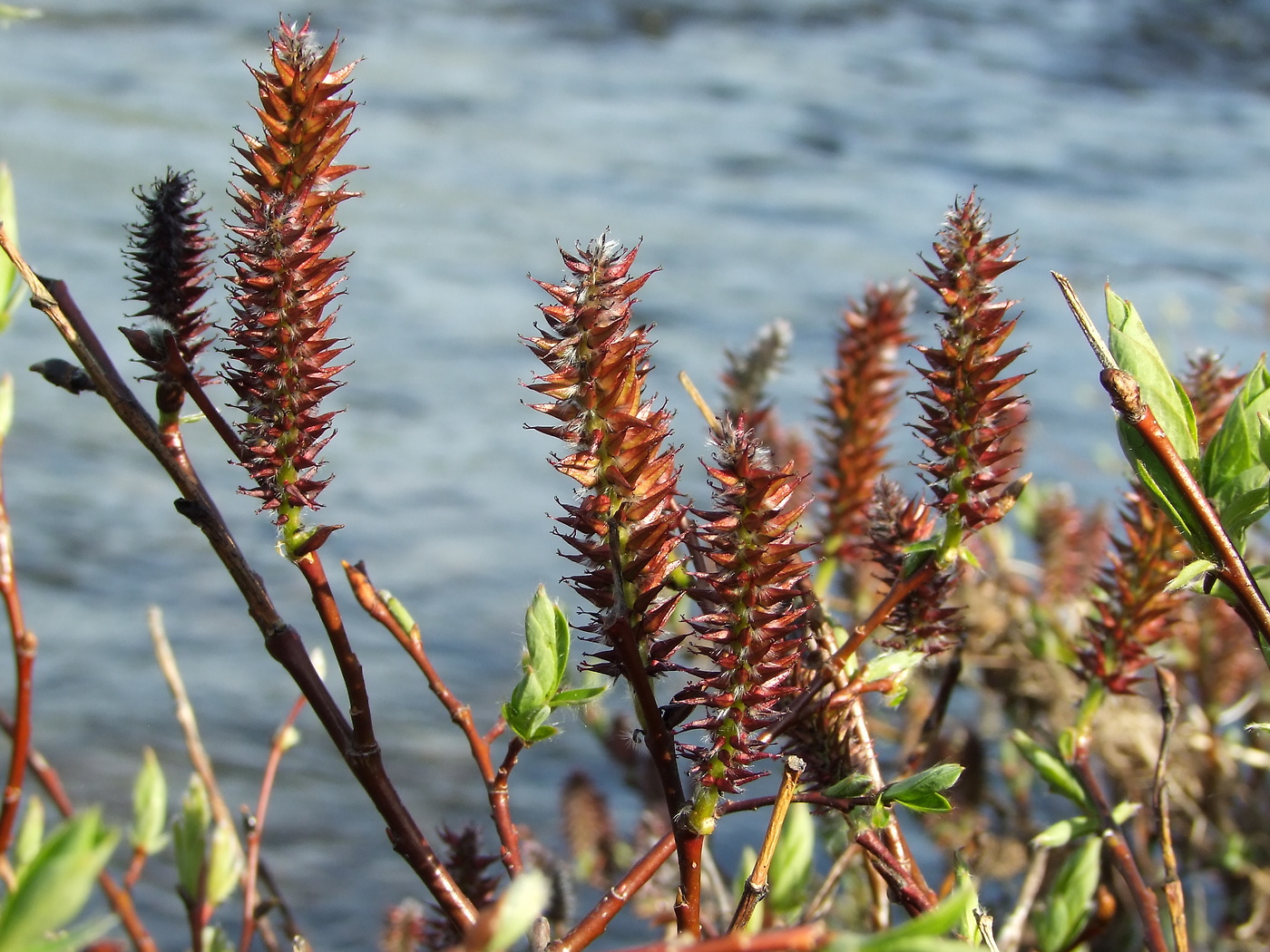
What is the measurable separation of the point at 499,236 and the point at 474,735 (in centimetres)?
759

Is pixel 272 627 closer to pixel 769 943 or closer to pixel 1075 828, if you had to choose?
pixel 769 943

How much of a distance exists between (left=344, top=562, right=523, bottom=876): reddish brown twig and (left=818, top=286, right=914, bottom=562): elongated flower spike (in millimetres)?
910

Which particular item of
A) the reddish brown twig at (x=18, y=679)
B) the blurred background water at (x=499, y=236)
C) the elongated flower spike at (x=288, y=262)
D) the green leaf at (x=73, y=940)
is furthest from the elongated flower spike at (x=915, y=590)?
the blurred background water at (x=499, y=236)

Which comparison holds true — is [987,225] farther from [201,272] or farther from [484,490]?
[484,490]

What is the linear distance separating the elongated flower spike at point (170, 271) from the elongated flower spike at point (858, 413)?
1.19 m

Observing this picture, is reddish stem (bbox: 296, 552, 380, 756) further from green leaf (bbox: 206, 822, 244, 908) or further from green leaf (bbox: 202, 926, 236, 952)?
green leaf (bbox: 206, 822, 244, 908)

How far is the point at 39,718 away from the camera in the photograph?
5344 millimetres

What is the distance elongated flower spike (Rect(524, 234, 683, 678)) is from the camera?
0.99 meters

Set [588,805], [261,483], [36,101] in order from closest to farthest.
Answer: [261,483] < [588,805] < [36,101]

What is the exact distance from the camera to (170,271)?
1259 millimetres

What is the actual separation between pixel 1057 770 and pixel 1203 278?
6.72m

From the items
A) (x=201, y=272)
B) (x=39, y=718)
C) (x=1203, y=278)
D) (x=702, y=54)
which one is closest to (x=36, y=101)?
(x=702, y=54)

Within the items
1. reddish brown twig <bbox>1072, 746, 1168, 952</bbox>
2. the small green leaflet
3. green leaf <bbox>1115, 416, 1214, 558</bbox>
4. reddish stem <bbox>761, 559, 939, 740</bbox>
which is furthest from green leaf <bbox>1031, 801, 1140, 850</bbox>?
the small green leaflet

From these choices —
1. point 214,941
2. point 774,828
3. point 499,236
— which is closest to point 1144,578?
point 774,828
